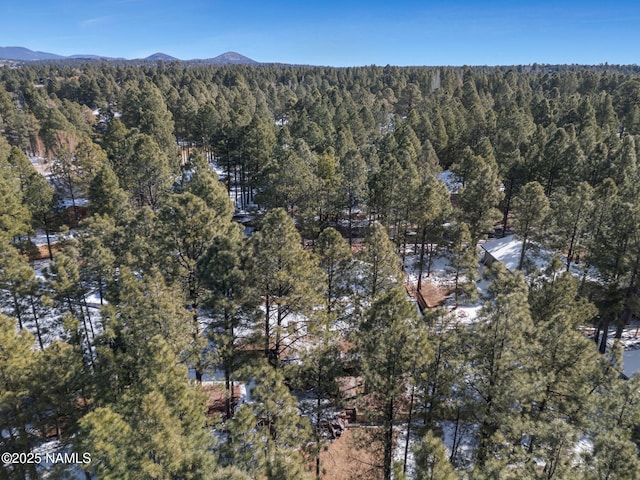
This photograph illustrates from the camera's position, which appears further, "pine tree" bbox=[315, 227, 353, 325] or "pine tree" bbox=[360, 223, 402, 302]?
"pine tree" bbox=[315, 227, 353, 325]

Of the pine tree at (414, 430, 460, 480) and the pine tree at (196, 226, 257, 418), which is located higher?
the pine tree at (196, 226, 257, 418)

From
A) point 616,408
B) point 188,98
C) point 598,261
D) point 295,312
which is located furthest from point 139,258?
point 188,98

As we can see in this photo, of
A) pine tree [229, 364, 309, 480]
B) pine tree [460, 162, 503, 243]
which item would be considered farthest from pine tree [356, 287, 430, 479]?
pine tree [460, 162, 503, 243]

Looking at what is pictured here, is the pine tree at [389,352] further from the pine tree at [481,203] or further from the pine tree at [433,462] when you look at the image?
the pine tree at [481,203]

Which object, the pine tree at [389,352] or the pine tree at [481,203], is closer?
the pine tree at [389,352]

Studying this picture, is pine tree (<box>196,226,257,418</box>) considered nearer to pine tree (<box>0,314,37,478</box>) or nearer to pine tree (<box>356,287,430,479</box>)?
pine tree (<box>356,287,430,479</box>)

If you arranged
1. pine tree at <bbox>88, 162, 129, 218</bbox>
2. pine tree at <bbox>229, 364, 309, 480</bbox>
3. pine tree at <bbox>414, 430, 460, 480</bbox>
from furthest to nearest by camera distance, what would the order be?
pine tree at <bbox>88, 162, 129, 218</bbox>
pine tree at <bbox>229, 364, 309, 480</bbox>
pine tree at <bbox>414, 430, 460, 480</bbox>

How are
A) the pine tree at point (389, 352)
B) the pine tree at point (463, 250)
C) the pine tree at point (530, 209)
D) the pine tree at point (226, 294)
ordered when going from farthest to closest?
the pine tree at point (530, 209) → the pine tree at point (463, 250) → the pine tree at point (226, 294) → the pine tree at point (389, 352)

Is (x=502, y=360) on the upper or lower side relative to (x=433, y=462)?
upper

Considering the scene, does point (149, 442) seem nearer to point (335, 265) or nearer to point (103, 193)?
point (335, 265)

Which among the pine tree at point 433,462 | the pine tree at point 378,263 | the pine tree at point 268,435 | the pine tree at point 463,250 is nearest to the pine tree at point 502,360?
the pine tree at point 433,462

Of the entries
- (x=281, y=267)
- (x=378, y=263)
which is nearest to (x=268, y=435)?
(x=281, y=267)

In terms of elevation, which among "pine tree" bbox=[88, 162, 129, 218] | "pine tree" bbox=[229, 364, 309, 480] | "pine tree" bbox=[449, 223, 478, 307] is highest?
"pine tree" bbox=[88, 162, 129, 218]
